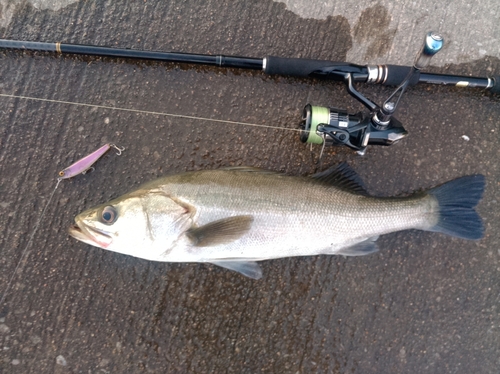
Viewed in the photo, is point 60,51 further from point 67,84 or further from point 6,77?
point 6,77

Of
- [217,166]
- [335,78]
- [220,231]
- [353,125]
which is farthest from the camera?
[217,166]

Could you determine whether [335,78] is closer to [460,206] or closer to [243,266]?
[460,206]

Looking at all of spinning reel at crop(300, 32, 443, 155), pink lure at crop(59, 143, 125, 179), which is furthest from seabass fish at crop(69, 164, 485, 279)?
pink lure at crop(59, 143, 125, 179)

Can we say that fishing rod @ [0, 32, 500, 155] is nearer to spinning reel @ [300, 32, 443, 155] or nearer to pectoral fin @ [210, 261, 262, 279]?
spinning reel @ [300, 32, 443, 155]

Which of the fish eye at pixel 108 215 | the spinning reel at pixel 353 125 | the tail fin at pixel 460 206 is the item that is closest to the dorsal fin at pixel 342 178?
the spinning reel at pixel 353 125

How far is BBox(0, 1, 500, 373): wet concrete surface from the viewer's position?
7.91ft

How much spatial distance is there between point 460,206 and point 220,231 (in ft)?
4.96

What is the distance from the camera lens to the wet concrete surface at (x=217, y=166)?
94.9 inches

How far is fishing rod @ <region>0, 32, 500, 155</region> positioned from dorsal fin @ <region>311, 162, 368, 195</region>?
149mm

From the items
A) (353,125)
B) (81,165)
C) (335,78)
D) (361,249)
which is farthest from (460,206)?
(81,165)

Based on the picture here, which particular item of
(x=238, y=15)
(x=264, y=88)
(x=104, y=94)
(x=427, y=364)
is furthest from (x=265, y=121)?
(x=427, y=364)

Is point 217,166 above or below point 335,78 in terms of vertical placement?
below

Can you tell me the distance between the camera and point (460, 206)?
2.25m

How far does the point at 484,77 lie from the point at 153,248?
2.45 metres
